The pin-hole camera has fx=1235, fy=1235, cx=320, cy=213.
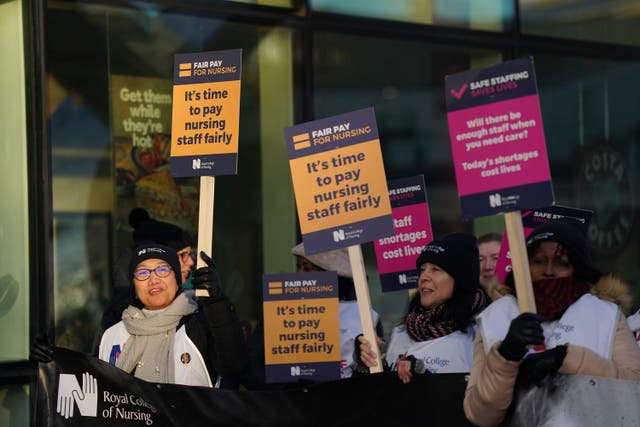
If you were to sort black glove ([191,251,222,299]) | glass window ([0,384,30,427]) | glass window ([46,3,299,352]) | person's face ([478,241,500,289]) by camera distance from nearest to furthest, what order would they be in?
black glove ([191,251,222,299]) → person's face ([478,241,500,289]) → glass window ([0,384,30,427]) → glass window ([46,3,299,352])

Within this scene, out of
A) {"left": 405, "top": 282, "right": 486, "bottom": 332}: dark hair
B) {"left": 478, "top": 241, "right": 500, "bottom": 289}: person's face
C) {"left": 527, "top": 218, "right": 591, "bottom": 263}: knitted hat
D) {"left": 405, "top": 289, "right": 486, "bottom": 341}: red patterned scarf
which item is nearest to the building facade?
{"left": 478, "top": 241, "right": 500, "bottom": 289}: person's face

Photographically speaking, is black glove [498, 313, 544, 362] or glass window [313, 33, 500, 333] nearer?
black glove [498, 313, 544, 362]

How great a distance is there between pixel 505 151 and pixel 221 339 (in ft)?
5.41

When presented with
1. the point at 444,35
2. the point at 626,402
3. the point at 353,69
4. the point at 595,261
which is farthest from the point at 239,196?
the point at 626,402

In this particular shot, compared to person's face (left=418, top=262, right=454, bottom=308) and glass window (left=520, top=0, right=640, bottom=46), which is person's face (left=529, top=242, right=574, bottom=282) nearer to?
person's face (left=418, top=262, right=454, bottom=308)

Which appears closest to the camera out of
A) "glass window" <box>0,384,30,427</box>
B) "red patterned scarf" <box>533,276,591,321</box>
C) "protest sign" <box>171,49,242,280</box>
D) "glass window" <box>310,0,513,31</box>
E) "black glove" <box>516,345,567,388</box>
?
"black glove" <box>516,345,567,388</box>

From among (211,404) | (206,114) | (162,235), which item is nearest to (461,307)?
(211,404)

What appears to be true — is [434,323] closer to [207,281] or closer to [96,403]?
[207,281]

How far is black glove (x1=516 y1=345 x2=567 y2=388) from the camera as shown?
4.17 metres

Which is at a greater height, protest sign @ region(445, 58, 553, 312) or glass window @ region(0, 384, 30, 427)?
protest sign @ region(445, 58, 553, 312)

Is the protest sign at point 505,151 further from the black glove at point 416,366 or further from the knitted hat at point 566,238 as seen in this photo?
the black glove at point 416,366

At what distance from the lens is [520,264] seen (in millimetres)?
4266

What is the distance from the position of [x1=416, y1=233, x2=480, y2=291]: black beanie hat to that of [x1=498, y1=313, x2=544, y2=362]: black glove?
Answer: 51.6 inches

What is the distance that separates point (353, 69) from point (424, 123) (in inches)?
30.3
